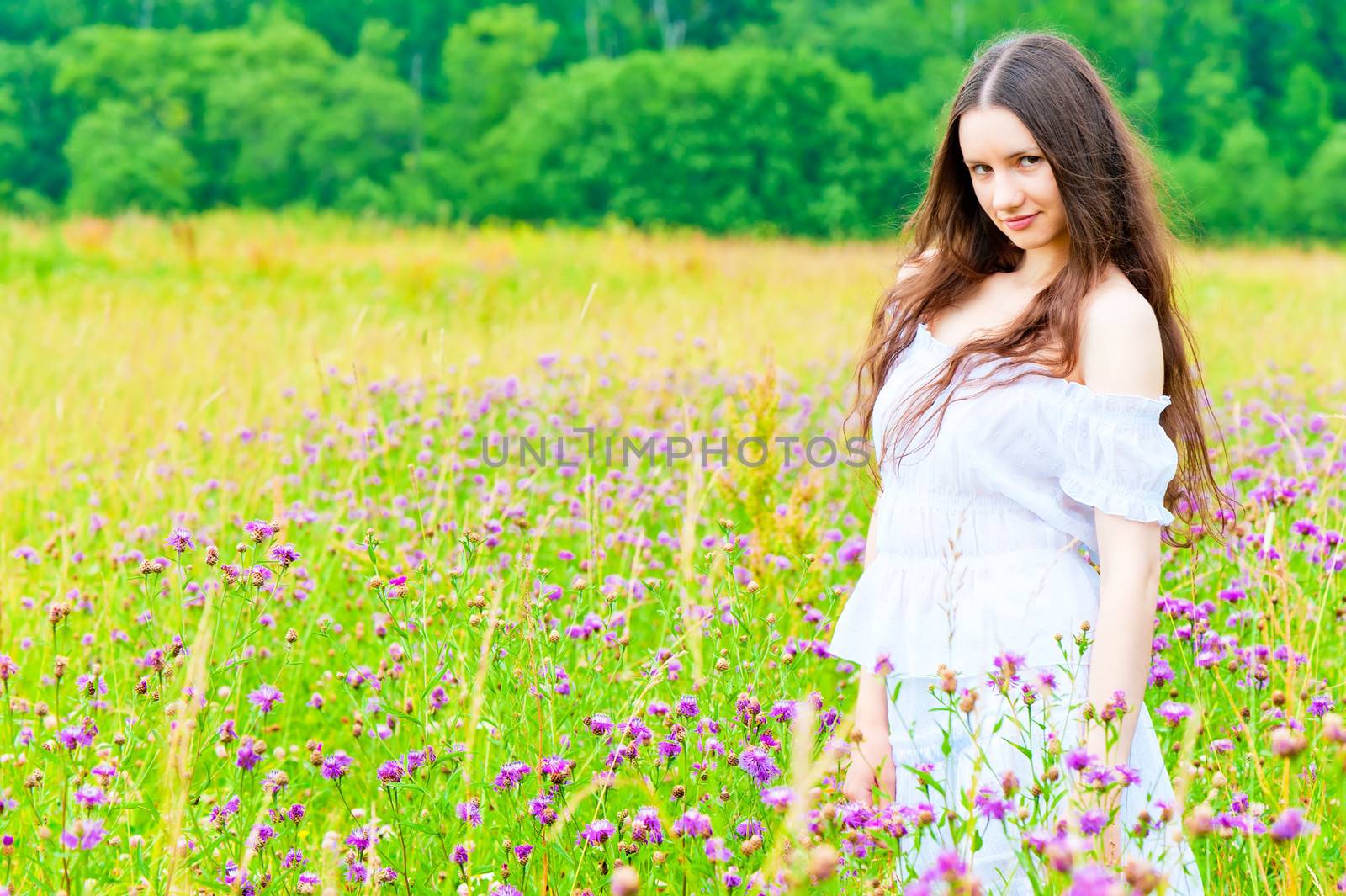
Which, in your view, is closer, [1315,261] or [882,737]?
[882,737]

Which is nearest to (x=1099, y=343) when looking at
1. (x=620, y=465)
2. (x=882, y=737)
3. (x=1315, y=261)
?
(x=882, y=737)

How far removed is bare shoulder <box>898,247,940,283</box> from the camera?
7.27 ft

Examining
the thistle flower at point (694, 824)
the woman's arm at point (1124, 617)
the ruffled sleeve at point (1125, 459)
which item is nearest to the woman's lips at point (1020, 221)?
the ruffled sleeve at point (1125, 459)

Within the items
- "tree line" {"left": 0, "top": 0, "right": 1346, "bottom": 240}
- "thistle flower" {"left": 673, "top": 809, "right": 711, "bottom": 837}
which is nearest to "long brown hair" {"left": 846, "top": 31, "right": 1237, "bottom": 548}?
"thistle flower" {"left": 673, "top": 809, "right": 711, "bottom": 837}

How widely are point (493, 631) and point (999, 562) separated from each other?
2.58 feet

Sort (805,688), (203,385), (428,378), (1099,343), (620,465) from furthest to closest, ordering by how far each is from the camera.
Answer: (203,385), (428,378), (620,465), (805,688), (1099,343)

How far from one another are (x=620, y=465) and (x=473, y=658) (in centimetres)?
210

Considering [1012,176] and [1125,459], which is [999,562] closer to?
[1125,459]

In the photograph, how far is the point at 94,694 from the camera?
2.10 m

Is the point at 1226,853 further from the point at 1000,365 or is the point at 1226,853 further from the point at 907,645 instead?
the point at 1000,365

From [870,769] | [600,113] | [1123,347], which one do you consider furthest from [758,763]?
[600,113]

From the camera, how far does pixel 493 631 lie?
6.15ft

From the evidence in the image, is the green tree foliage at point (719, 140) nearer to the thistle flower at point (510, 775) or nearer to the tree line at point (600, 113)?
the tree line at point (600, 113)

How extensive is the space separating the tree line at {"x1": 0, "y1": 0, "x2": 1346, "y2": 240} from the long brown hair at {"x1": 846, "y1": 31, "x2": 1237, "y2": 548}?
23890 mm
